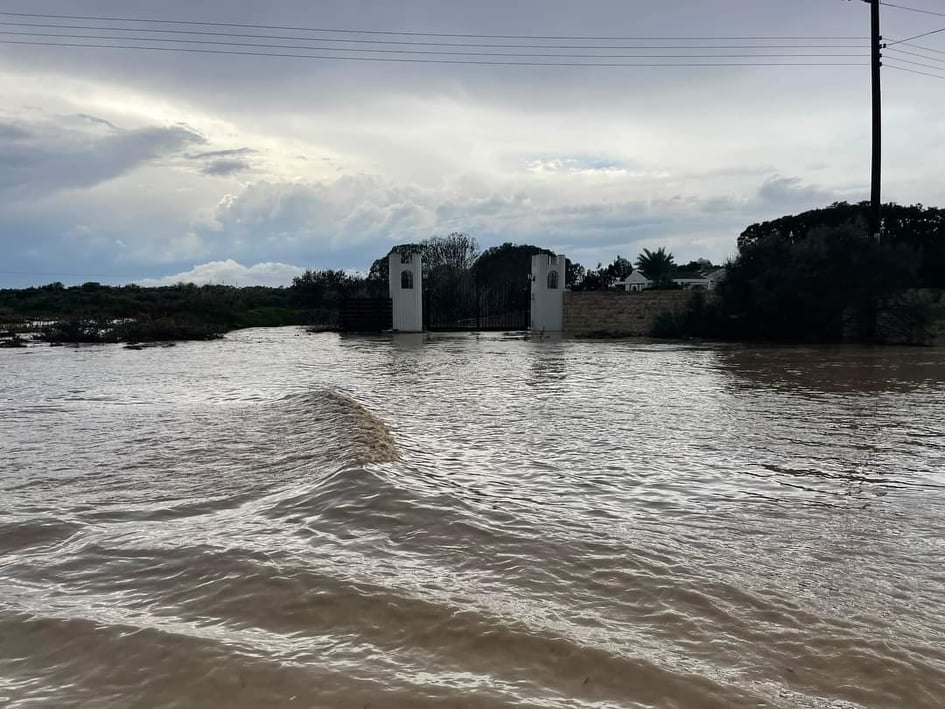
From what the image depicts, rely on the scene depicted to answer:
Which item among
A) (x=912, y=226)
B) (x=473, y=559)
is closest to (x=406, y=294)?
(x=473, y=559)

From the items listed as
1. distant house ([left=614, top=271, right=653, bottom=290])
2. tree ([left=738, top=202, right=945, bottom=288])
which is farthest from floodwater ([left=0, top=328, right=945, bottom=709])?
distant house ([left=614, top=271, right=653, bottom=290])

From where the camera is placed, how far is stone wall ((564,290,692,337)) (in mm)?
29422

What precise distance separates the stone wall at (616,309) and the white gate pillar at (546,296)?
1.21ft

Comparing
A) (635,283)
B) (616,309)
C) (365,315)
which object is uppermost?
(635,283)

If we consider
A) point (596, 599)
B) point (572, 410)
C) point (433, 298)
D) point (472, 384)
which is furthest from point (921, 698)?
point (433, 298)

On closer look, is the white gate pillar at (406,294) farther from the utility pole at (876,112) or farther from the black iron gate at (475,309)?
the utility pole at (876,112)

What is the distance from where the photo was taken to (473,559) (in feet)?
11.1

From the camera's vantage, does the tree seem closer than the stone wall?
No

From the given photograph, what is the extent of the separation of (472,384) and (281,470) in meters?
6.01

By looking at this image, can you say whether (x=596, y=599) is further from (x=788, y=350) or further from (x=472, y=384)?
(x=788, y=350)

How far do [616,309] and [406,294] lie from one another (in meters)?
9.56

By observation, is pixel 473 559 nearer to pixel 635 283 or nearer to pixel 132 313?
pixel 132 313

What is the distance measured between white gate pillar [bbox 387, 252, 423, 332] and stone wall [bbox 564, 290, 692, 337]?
6819 mm

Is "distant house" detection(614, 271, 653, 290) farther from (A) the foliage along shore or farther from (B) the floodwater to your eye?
(B) the floodwater
